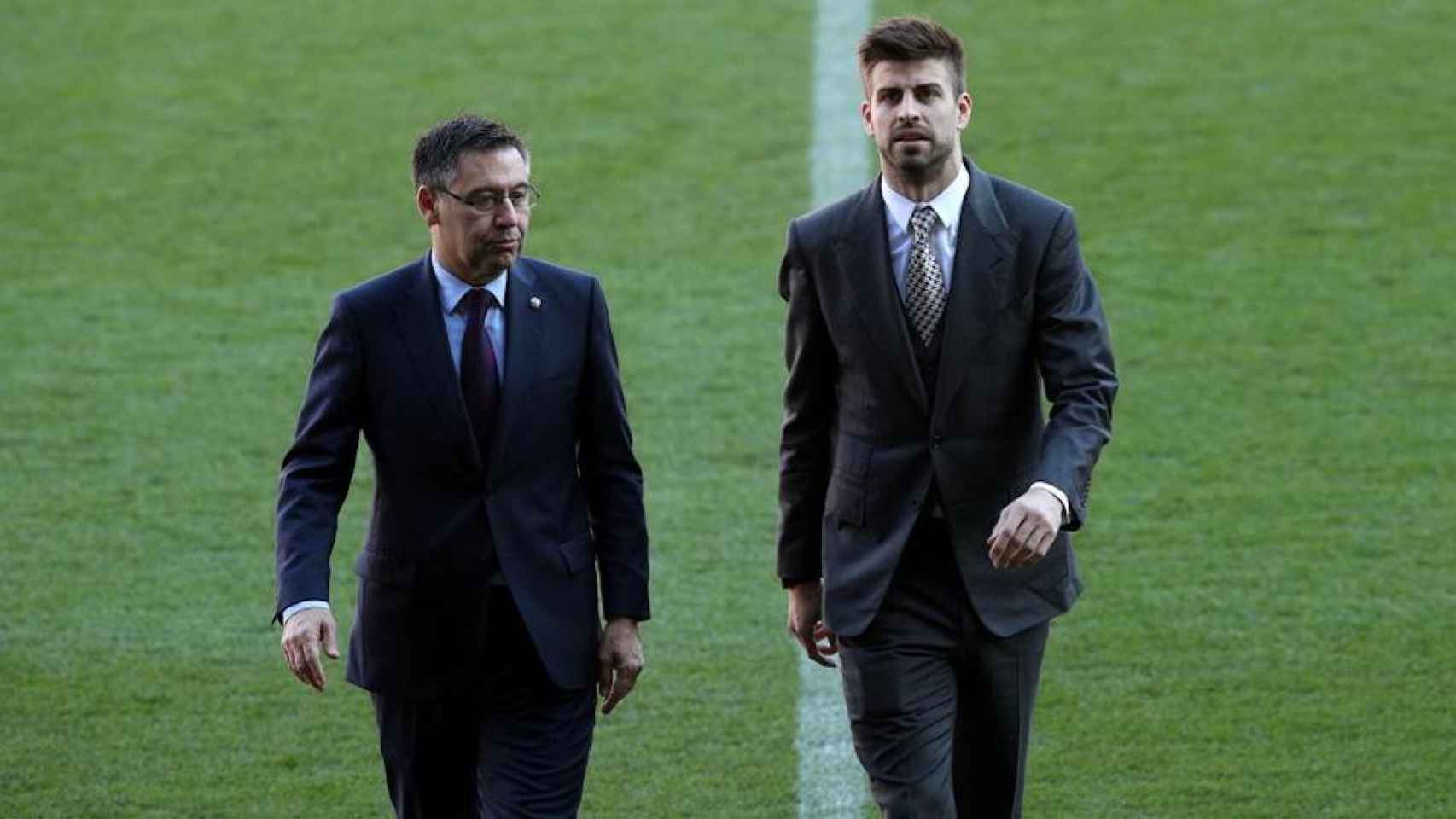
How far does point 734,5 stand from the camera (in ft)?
48.2

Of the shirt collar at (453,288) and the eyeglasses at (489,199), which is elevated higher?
the eyeglasses at (489,199)

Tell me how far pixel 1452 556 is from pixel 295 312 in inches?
190

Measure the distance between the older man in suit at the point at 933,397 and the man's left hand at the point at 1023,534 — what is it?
10.1 inches

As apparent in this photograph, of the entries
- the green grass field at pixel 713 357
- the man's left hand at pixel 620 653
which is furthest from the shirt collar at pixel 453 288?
the green grass field at pixel 713 357

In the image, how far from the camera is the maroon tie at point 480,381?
4.74 m

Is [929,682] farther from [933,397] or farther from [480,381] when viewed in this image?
[480,381]

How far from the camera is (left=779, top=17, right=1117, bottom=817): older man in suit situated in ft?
15.7

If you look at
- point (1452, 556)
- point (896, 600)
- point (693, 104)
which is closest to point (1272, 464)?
point (1452, 556)

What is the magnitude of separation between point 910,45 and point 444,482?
1.16 metres

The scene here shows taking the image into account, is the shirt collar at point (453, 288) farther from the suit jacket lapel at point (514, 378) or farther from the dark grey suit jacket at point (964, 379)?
the dark grey suit jacket at point (964, 379)

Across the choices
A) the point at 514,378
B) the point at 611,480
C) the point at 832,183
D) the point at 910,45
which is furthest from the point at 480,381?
the point at 832,183

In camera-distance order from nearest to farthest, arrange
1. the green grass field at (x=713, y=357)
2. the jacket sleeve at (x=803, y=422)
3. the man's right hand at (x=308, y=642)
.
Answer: the man's right hand at (x=308, y=642)
the jacket sleeve at (x=803, y=422)
the green grass field at (x=713, y=357)

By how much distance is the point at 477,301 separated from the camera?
15.6 ft

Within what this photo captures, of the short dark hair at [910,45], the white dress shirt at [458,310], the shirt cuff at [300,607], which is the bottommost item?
the shirt cuff at [300,607]
